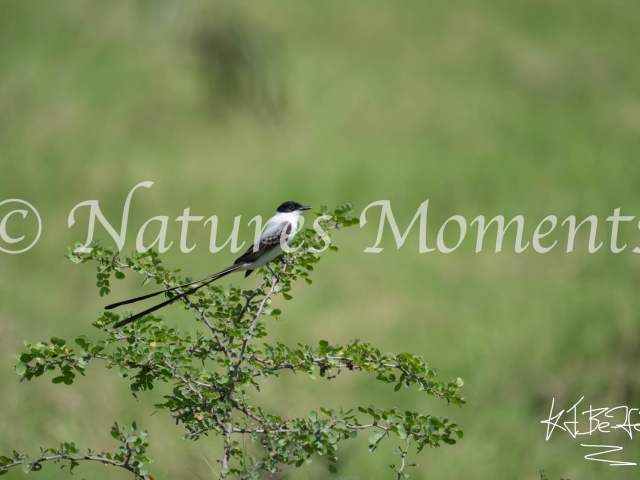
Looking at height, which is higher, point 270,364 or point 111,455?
point 270,364

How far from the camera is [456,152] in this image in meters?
13.8

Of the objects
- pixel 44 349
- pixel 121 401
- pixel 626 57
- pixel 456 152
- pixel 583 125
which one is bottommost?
pixel 44 349

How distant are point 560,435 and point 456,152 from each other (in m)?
8.59

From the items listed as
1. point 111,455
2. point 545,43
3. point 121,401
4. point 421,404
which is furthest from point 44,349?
point 545,43

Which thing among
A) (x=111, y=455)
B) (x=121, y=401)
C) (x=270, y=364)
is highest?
(x=121, y=401)

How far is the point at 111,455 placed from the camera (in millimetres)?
2064

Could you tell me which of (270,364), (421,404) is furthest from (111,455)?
(421,404)

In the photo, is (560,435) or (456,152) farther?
(456,152)

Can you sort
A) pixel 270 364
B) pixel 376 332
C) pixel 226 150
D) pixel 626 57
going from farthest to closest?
pixel 626 57 < pixel 226 150 < pixel 376 332 < pixel 270 364

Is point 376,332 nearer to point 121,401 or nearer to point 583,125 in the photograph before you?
point 121,401

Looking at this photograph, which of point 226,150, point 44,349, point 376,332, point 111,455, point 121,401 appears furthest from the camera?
point 226,150

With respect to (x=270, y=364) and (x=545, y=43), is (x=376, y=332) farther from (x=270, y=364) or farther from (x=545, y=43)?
(x=545, y=43)

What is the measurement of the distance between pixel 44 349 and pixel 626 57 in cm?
1822

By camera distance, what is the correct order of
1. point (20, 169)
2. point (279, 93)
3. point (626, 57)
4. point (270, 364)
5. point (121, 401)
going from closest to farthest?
point (270, 364) → point (279, 93) → point (121, 401) → point (20, 169) → point (626, 57)
